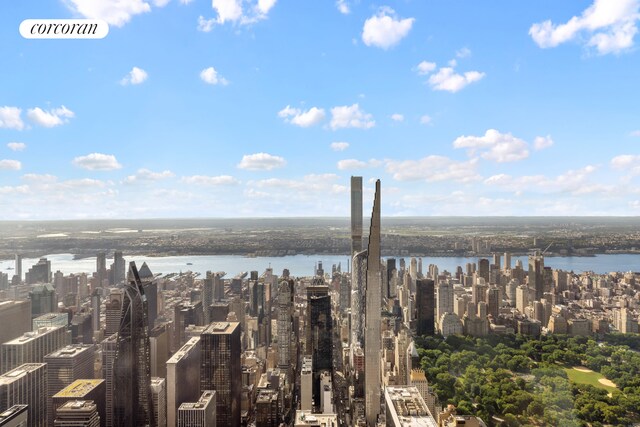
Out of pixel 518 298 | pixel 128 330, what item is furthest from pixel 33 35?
pixel 518 298

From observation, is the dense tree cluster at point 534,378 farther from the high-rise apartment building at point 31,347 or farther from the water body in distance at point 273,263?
the high-rise apartment building at point 31,347

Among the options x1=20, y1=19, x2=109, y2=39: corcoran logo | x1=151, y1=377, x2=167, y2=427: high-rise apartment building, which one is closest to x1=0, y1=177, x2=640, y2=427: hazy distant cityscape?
x1=151, y1=377, x2=167, y2=427: high-rise apartment building

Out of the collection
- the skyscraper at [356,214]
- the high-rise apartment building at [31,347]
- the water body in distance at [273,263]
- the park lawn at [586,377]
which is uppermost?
the skyscraper at [356,214]

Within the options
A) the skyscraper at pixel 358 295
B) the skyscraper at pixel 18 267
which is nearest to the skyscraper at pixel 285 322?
the skyscraper at pixel 358 295

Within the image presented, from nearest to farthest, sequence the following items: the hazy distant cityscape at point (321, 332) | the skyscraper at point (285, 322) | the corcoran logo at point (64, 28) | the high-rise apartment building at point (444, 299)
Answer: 1. the corcoran logo at point (64, 28)
2. the hazy distant cityscape at point (321, 332)
3. the skyscraper at point (285, 322)
4. the high-rise apartment building at point (444, 299)

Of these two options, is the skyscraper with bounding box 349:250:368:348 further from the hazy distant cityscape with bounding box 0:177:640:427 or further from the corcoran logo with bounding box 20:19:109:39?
the corcoran logo with bounding box 20:19:109:39

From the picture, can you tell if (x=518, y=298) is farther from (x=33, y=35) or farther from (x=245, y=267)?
(x=33, y=35)
